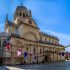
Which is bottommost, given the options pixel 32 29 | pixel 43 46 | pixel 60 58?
pixel 60 58

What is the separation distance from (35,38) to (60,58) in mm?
24220

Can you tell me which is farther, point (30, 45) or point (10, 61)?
point (30, 45)

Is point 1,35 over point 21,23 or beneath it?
beneath

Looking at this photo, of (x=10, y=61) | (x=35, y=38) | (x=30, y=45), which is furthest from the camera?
(x=35, y=38)

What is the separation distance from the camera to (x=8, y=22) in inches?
2653

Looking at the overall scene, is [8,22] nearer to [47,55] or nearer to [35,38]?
[35,38]

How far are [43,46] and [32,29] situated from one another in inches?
400

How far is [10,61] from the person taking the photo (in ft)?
185

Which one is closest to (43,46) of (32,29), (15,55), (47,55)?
(47,55)

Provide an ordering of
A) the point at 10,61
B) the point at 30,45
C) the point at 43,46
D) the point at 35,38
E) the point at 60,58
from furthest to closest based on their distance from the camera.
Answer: the point at 60,58 < the point at 43,46 < the point at 35,38 < the point at 30,45 < the point at 10,61

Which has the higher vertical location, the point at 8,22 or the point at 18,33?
the point at 8,22

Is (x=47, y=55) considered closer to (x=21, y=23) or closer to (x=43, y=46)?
(x=43, y=46)

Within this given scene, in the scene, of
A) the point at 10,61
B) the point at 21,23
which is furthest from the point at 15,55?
the point at 21,23

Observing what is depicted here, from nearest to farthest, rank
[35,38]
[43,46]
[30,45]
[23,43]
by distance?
[23,43]
[30,45]
[35,38]
[43,46]
